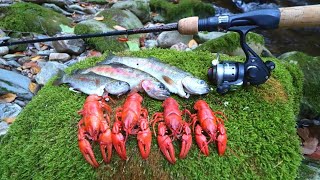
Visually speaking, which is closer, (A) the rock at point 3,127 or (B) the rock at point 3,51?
(A) the rock at point 3,127

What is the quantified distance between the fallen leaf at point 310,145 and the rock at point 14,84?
3399mm

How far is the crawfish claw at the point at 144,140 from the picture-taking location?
265 centimetres

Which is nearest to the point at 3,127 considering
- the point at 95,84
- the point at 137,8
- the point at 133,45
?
the point at 95,84

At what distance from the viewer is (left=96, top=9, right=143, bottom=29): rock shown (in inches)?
283

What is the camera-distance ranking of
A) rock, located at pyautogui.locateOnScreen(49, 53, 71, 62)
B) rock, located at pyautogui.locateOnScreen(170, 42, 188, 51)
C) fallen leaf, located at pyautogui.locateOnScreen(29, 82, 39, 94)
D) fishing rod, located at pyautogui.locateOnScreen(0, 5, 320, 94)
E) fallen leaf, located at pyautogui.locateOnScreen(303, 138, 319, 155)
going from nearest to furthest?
fishing rod, located at pyautogui.locateOnScreen(0, 5, 320, 94) < fallen leaf, located at pyautogui.locateOnScreen(303, 138, 319, 155) < fallen leaf, located at pyautogui.locateOnScreen(29, 82, 39, 94) < rock, located at pyautogui.locateOnScreen(49, 53, 71, 62) < rock, located at pyautogui.locateOnScreen(170, 42, 188, 51)

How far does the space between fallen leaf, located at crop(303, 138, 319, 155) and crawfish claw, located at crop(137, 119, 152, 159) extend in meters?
2.33

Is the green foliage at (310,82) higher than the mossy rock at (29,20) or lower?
lower

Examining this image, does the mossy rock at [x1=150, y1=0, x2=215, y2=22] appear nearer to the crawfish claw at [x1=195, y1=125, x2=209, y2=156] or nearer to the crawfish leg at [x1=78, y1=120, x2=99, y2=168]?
the crawfish claw at [x1=195, y1=125, x2=209, y2=156]

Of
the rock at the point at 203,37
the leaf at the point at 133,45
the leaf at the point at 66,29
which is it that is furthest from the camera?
the rock at the point at 203,37

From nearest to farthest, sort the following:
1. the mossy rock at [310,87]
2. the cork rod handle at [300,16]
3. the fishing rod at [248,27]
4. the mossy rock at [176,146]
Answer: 1. the mossy rock at [176,146]
2. the fishing rod at [248,27]
3. the cork rod handle at [300,16]
4. the mossy rock at [310,87]

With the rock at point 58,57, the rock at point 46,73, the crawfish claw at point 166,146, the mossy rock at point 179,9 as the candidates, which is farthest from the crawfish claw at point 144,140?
the mossy rock at point 179,9

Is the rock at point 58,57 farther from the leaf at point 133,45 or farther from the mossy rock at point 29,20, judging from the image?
the leaf at point 133,45

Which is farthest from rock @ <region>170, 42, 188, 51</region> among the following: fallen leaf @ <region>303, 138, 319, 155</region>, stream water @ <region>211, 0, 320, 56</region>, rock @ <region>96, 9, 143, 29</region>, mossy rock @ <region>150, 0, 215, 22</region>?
mossy rock @ <region>150, 0, 215, 22</region>

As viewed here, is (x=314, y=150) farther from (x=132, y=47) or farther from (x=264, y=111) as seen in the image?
(x=132, y=47)
